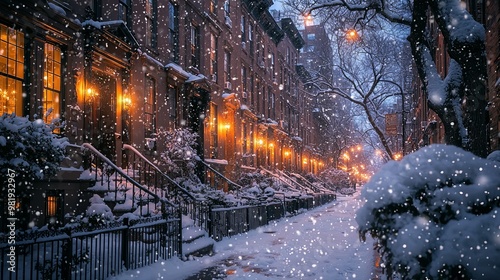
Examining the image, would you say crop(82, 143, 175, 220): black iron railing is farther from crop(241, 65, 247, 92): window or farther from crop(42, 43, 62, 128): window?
crop(241, 65, 247, 92): window

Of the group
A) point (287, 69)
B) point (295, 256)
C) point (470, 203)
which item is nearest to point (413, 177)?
point (470, 203)

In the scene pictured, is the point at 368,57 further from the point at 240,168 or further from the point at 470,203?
the point at 470,203

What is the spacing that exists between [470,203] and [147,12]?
14252mm

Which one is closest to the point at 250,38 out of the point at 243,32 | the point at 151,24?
the point at 243,32

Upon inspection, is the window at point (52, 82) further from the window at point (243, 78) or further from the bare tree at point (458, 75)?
the window at point (243, 78)

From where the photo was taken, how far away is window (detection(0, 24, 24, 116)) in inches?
369

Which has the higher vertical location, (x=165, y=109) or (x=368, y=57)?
(x=368, y=57)

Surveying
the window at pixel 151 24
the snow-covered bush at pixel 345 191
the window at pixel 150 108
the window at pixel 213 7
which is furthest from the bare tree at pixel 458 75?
the snow-covered bush at pixel 345 191

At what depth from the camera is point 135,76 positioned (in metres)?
15.0

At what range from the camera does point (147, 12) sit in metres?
16.1

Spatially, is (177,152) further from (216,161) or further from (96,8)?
(96,8)

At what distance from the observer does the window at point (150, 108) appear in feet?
52.1

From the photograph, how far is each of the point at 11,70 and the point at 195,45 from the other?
1168cm

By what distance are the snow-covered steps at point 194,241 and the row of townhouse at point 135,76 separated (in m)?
2.68
